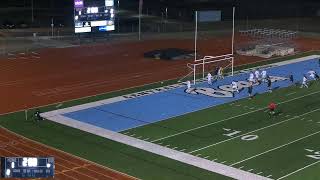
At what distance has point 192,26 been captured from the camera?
69.0m

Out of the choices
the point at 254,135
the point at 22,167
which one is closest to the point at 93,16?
the point at 254,135

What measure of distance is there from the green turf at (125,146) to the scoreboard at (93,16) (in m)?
19.8

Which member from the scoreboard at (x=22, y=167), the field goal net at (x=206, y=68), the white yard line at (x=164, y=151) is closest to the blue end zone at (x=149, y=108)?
the white yard line at (x=164, y=151)

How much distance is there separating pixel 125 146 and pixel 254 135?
592cm

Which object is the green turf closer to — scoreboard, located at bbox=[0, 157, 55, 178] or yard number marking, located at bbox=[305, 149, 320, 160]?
yard number marking, located at bbox=[305, 149, 320, 160]

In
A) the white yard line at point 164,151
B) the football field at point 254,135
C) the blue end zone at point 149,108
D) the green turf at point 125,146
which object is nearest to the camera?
the white yard line at point 164,151

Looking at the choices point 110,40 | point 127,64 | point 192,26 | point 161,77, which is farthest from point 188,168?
point 192,26

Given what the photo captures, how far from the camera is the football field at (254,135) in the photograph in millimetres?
22031

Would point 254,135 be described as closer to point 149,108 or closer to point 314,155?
point 314,155

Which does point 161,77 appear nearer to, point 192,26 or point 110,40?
point 110,40

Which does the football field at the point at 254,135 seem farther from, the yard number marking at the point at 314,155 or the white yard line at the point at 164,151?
the white yard line at the point at 164,151

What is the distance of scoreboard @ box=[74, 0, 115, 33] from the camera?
51031 millimetres

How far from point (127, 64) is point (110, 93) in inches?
412

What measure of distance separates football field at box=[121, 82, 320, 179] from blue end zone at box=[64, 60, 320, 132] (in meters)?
0.88
